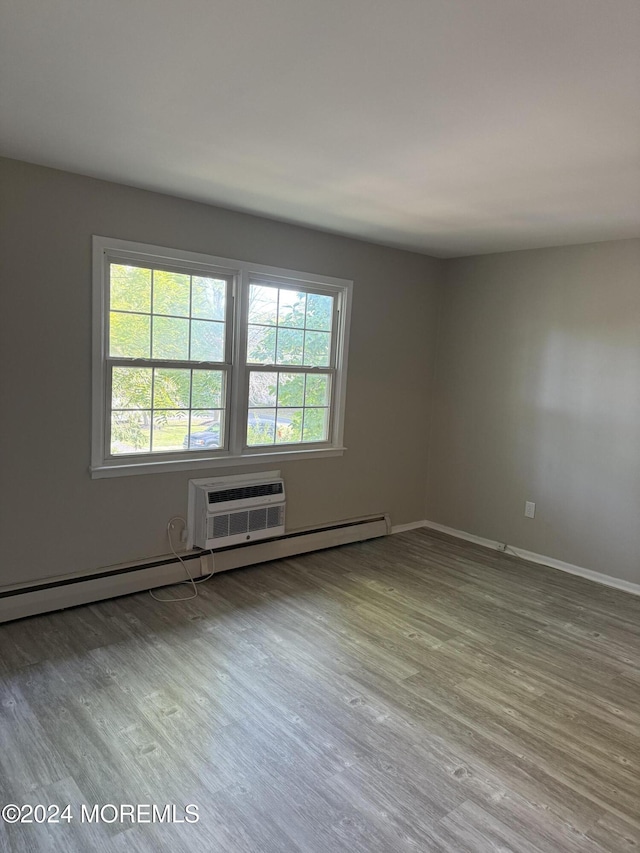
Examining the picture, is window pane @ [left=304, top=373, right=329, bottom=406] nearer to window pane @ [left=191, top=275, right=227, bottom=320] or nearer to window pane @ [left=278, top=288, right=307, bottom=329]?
window pane @ [left=278, top=288, right=307, bottom=329]

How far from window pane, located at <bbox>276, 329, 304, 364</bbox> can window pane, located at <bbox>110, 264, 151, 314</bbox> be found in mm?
1005

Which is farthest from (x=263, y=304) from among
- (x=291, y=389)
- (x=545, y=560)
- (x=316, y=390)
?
(x=545, y=560)

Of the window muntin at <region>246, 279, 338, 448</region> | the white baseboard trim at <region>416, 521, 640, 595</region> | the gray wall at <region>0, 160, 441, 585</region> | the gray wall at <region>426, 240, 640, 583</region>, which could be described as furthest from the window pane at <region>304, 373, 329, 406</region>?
the white baseboard trim at <region>416, 521, 640, 595</region>

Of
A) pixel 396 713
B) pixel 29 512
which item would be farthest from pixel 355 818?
pixel 29 512

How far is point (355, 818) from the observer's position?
6.07ft

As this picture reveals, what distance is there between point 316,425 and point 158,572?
5.27ft

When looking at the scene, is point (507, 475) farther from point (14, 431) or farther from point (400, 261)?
point (14, 431)

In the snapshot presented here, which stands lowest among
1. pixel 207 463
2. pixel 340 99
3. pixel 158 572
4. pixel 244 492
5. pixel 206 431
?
pixel 158 572

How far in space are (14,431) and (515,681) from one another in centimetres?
283

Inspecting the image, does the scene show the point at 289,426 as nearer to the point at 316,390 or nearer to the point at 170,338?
the point at 316,390

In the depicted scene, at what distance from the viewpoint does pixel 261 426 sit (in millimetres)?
4055

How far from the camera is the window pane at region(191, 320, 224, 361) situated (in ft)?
11.9

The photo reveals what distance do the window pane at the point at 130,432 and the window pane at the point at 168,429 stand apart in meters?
0.05

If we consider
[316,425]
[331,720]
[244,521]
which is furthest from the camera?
[316,425]
